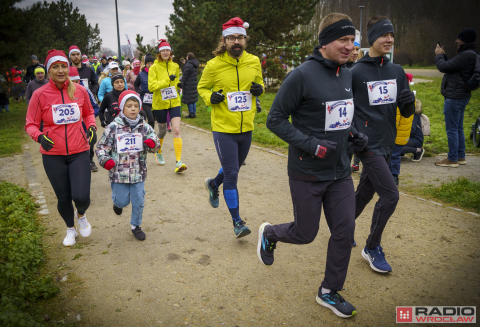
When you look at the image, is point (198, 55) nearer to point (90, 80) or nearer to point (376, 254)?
point (90, 80)

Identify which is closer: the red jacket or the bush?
the bush

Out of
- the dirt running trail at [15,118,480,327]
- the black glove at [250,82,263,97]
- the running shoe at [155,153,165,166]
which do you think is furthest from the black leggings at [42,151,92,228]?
the running shoe at [155,153,165,166]

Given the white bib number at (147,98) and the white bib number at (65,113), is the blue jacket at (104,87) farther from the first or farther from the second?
the white bib number at (65,113)

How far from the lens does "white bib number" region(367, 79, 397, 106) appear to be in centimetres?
392

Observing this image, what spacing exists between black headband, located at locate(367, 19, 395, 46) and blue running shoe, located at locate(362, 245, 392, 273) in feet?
6.88

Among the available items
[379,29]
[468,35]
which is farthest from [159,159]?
[468,35]

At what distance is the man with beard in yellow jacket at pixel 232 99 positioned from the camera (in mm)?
4754

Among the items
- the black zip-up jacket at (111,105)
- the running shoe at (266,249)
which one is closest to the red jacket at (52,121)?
the running shoe at (266,249)

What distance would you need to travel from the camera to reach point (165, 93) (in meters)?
7.96

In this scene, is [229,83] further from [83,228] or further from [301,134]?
[83,228]

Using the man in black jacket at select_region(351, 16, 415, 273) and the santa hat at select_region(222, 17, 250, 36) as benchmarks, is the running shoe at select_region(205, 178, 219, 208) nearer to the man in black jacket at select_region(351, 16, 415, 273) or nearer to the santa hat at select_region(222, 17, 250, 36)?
the santa hat at select_region(222, 17, 250, 36)

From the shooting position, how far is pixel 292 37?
67.6 ft

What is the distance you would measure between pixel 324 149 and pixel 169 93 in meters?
5.45

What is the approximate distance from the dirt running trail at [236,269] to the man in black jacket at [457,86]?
250 cm
